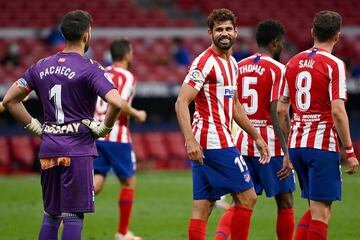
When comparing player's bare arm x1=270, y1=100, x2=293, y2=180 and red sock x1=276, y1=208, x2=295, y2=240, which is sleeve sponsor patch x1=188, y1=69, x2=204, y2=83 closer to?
player's bare arm x1=270, y1=100, x2=293, y2=180

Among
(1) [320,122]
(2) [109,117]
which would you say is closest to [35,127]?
(2) [109,117]

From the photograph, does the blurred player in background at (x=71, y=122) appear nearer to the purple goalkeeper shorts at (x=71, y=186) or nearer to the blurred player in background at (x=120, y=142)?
the purple goalkeeper shorts at (x=71, y=186)

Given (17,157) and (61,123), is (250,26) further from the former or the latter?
(61,123)

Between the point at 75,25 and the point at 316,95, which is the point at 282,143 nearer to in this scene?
the point at 316,95

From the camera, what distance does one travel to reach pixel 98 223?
1241 centimetres

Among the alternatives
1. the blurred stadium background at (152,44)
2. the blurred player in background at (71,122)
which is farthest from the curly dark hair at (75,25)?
the blurred stadium background at (152,44)

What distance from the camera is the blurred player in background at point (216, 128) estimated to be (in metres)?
8.11

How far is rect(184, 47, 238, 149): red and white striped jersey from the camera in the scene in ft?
26.7

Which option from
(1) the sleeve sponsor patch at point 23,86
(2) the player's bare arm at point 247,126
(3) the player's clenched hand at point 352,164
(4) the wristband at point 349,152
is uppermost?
(1) the sleeve sponsor patch at point 23,86

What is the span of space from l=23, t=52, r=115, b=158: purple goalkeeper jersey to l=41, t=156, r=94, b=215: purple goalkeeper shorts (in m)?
0.12

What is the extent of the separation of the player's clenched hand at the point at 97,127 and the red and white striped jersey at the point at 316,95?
190 cm

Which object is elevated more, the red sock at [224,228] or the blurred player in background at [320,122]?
the blurred player in background at [320,122]

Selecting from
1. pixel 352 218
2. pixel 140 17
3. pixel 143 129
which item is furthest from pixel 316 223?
pixel 140 17

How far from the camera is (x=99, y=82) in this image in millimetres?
7383
